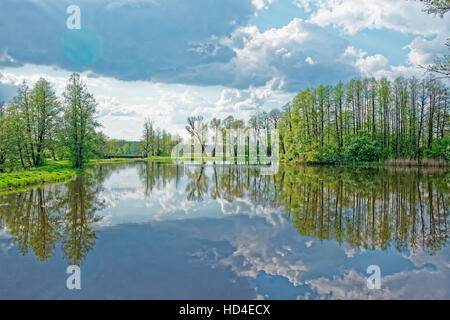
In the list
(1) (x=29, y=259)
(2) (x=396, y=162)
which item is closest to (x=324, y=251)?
(1) (x=29, y=259)

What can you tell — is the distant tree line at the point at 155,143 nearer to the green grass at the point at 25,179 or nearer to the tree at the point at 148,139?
the tree at the point at 148,139

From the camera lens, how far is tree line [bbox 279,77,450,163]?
37.5 m

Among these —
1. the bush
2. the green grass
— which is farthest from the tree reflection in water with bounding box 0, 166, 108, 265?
the bush

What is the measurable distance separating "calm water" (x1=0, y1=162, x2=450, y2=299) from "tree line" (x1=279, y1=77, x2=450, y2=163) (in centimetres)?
2955

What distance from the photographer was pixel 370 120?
42.8 meters

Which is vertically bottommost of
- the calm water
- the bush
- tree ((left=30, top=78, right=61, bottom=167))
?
the calm water

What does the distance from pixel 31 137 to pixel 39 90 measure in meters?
5.03

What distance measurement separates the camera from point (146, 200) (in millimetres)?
11641

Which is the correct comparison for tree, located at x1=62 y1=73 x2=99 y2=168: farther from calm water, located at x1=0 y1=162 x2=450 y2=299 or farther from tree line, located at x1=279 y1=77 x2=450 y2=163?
tree line, located at x1=279 y1=77 x2=450 y2=163

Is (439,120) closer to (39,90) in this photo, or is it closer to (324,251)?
(324,251)

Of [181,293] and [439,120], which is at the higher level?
[439,120]

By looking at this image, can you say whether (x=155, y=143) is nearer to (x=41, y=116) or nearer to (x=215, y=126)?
(x=215, y=126)

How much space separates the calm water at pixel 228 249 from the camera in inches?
164
